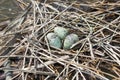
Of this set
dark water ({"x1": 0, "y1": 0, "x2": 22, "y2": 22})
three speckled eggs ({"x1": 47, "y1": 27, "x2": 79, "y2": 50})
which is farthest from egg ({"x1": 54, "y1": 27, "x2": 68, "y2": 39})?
dark water ({"x1": 0, "y1": 0, "x2": 22, "y2": 22})

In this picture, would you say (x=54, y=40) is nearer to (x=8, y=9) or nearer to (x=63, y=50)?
(x=63, y=50)

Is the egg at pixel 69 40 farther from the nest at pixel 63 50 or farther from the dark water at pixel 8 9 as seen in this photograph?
the dark water at pixel 8 9

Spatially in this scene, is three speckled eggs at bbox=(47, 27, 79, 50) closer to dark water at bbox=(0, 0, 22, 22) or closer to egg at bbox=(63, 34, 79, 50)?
egg at bbox=(63, 34, 79, 50)

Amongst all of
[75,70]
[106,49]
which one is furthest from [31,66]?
[106,49]

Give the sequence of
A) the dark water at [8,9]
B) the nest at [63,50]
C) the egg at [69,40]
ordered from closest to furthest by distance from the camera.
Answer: the nest at [63,50] → the egg at [69,40] → the dark water at [8,9]

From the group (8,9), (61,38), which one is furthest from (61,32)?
(8,9)

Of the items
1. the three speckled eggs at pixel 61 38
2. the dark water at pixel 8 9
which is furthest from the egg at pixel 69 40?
the dark water at pixel 8 9

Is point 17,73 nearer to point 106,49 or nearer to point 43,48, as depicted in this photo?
point 43,48
